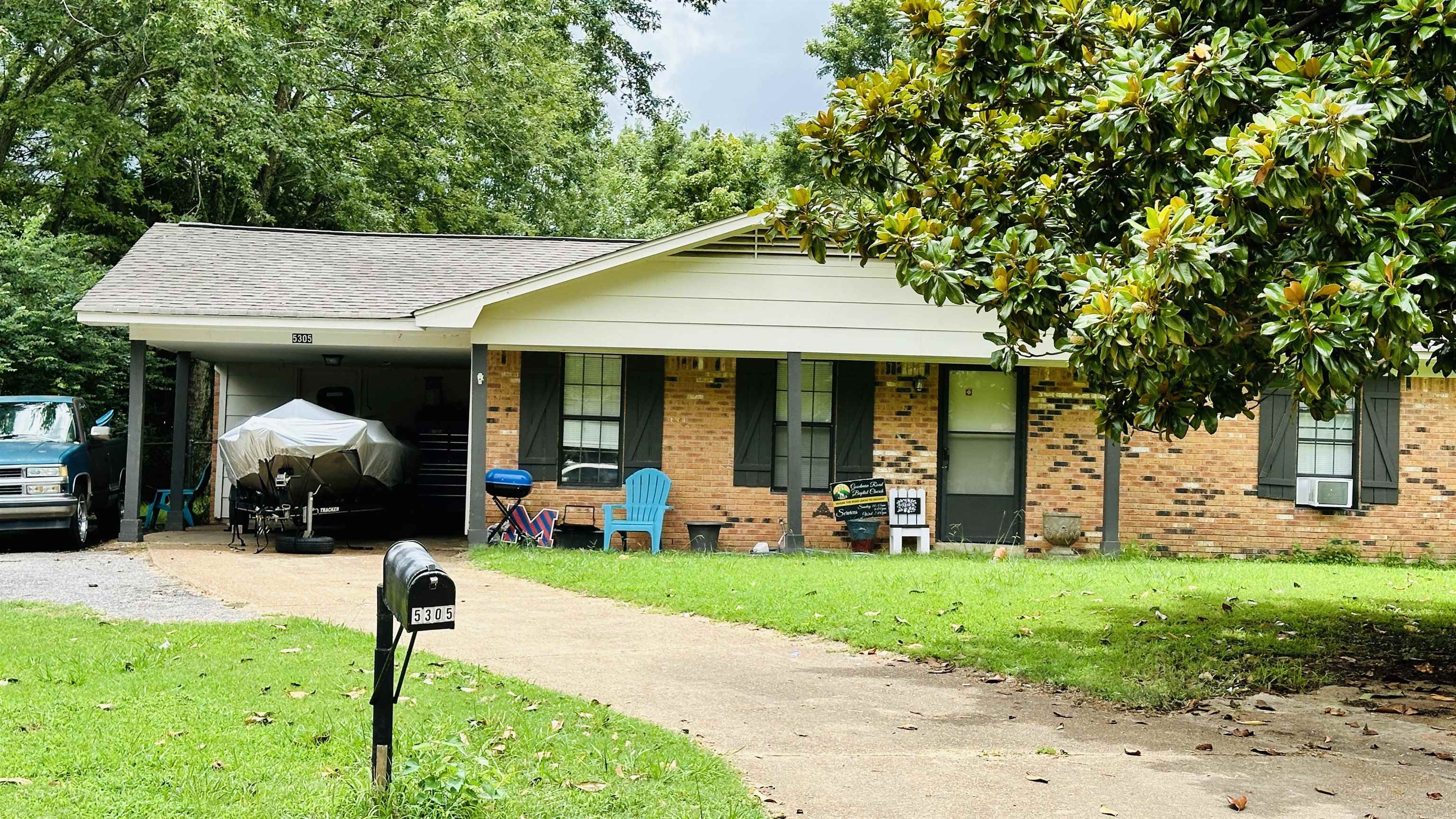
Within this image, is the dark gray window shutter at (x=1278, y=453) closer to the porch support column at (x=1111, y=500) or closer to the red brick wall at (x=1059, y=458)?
the red brick wall at (x=1059, y=458)

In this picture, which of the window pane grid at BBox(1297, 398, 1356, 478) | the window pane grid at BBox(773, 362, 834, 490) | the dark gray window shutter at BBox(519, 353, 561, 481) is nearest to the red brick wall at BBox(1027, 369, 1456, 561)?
the window pane grid at BBox(1297, 398, 1356, 478)

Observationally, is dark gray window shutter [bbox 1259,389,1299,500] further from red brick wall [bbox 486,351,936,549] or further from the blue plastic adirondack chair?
the blue plastic adirondack chair

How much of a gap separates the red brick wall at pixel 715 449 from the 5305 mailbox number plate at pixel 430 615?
10.9 metres

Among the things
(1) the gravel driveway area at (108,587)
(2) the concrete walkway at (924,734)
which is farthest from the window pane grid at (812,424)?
(1) the gravel driveway area at (108,587)

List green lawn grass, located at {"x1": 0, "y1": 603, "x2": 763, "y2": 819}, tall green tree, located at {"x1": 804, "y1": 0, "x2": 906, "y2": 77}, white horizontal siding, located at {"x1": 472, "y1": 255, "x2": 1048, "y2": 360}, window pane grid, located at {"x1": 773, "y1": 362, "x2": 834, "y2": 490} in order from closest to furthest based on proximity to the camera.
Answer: green lawn grass, located at {"x1": 0, "y1": 603, "x2": 763, "y2": 819}
white horizontal siding, located at {"x1": 472, "y1": 255, "x2": 1048, "y2": 360}
window pane grid, located at {"x1": 773, "y1": 362, "x2": 834, "y2": 490}
tall green tree, located at {"x1": 804, "y1": 0, "x2": 906, "y2": 77}

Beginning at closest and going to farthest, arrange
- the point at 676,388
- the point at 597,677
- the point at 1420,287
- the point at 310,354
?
the point at 1420,287, the point at 597,677, the point at 676,388, the point at 310,354

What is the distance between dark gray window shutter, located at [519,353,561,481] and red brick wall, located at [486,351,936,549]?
99 millimetres

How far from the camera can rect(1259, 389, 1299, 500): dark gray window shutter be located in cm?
1539

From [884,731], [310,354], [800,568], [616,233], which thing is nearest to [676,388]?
[800,568]

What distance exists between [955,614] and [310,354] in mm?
11472

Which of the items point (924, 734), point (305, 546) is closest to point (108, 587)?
point (305, 546)

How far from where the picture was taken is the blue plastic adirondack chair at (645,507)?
1437 cm

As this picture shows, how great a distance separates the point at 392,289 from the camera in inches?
602

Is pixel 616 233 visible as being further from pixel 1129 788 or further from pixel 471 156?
pixel 1129 788
